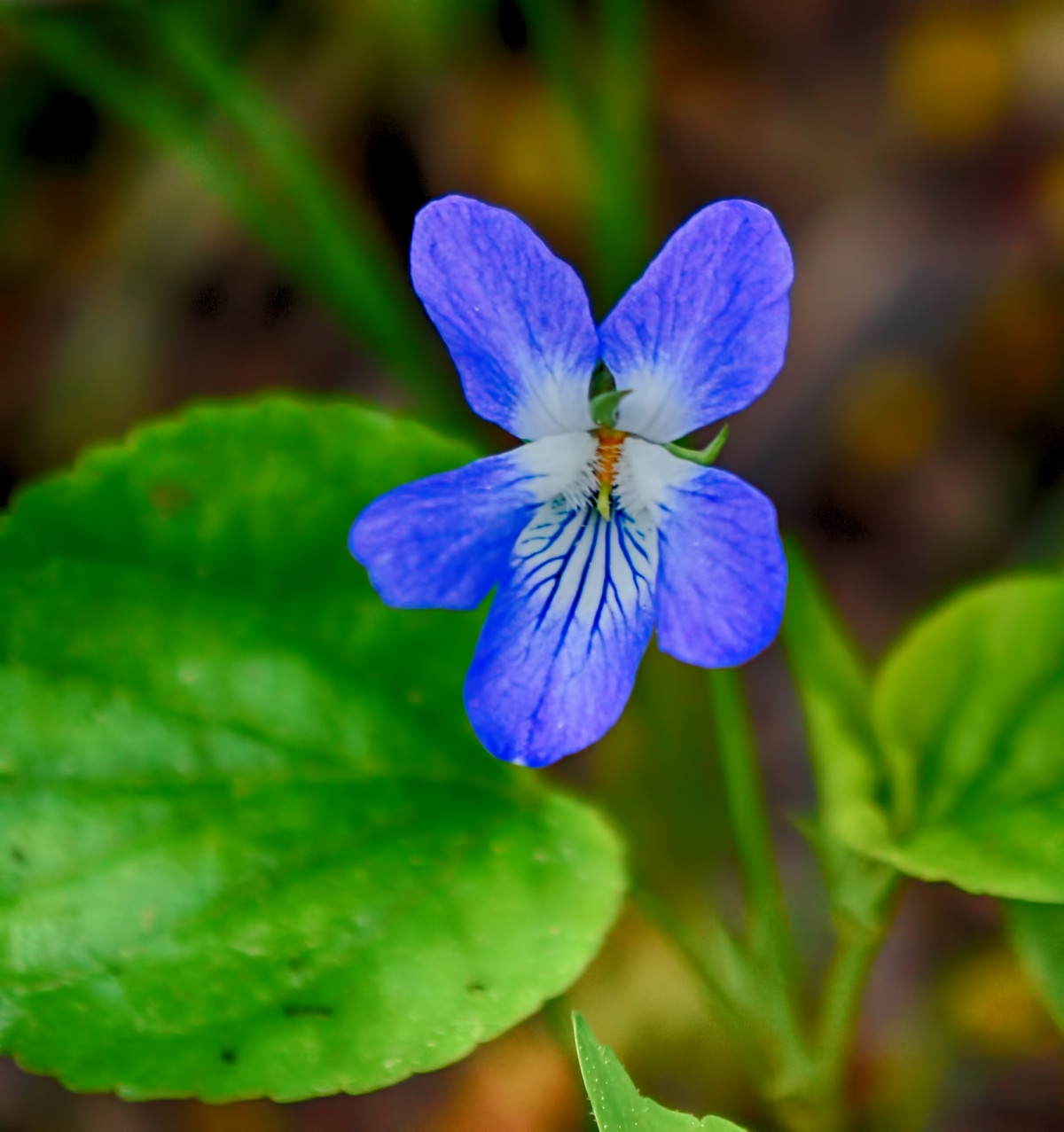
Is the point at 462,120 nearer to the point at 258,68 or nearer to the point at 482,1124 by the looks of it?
the point at 258,68

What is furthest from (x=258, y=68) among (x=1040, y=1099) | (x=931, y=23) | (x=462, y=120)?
(x=1040, y=1099)

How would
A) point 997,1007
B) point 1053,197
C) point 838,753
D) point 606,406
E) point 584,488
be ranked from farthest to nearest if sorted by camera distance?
1. point 1053,197
2. point 997,1007
3. point 838,753
4. point 584,488
5. point 606,406

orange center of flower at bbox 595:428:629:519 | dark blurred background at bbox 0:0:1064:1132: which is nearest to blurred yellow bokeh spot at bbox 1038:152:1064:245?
dark blurred background at bbox 0:0:1064:1132

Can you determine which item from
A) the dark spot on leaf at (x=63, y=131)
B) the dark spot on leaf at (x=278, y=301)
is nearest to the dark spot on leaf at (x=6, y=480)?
the dark spot on leaf at (x=278, y=301)

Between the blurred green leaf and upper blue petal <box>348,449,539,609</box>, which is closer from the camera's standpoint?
upper blue petal <box>348,449,539,609</box>

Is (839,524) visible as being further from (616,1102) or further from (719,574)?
(616,1102)

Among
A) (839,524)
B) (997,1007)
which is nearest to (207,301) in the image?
(839,524)

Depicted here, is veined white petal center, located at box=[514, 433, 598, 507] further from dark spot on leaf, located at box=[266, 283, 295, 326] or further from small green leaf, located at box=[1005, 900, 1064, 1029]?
dark spot on leaf, located at box=[266, 283, 295, 326]
